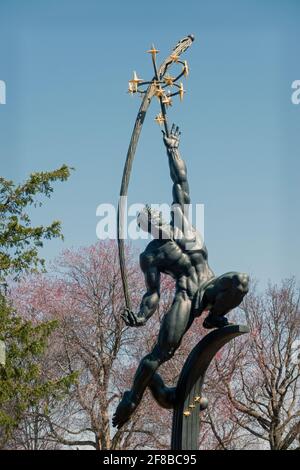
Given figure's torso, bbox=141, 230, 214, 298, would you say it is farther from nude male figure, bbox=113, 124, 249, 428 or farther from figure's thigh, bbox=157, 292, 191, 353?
Answer: figure's thigh, bbox=157, 292, 191, 353

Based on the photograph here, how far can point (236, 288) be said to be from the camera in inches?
394

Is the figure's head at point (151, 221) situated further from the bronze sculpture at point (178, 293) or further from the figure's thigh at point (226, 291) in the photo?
the figure's thigh at point (226, 291)

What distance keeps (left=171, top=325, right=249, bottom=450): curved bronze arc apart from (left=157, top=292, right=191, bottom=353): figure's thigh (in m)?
0.29

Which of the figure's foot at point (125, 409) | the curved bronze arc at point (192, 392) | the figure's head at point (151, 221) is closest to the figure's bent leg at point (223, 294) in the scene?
the curved bronze arc at point (192, 392)

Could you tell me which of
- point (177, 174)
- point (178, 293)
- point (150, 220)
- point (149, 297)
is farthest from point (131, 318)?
point (177, 174)

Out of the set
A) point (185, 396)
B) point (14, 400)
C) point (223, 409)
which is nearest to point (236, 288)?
point (185, 396)

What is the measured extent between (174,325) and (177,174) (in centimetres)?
183

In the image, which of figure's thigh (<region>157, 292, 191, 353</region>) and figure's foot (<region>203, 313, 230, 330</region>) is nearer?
figure's thigh (<region>157, 292, 191, 353</region>)

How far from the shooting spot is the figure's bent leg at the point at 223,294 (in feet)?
32.9

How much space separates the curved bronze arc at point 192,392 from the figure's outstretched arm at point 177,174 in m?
1.64

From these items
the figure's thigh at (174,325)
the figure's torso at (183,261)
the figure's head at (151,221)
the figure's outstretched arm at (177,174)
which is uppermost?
Result: the figure's outstretched arm at (177,174)

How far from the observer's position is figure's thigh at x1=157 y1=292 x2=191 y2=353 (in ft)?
33.7

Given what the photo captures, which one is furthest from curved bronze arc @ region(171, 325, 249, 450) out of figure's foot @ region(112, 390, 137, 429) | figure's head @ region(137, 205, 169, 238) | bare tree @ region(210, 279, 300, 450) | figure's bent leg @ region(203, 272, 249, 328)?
bare tree @ region(210, 279, 300, 450)

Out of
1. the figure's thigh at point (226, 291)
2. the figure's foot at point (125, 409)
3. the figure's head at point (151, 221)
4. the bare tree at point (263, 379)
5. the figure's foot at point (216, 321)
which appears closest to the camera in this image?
the figure's thigh at point (226, 291)
